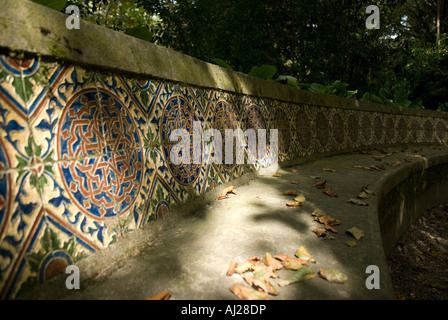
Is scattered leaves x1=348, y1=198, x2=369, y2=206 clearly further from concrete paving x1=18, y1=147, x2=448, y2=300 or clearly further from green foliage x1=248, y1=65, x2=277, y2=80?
green foliage x1=248, y1=65, x2=277, y2=80

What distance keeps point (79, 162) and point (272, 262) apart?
0.95 metres

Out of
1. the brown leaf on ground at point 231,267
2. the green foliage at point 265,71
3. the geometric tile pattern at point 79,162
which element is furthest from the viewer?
the green foliage at point 265,71

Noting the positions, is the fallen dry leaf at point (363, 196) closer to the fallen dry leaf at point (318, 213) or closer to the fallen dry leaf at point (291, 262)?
the fallen dry leaf at point (318, 213)

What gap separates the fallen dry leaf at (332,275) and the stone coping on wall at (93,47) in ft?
4.42

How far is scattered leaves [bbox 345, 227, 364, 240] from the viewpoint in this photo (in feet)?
5.05

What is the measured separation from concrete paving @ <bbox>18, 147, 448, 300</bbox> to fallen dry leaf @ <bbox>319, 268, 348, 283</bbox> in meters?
0.02

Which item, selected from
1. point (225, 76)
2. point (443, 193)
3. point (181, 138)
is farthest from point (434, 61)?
point (181, 138)

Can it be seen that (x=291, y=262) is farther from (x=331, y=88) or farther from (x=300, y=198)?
(x=331, y=88)

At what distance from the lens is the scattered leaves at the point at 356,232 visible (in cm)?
154

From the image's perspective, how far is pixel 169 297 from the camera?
102cm

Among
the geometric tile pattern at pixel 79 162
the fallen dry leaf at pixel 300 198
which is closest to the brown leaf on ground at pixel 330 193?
the fallen dry leaf at pixel 300 198

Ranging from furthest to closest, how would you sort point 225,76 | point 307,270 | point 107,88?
point 225,76 → point 107,88 → point 307,270
